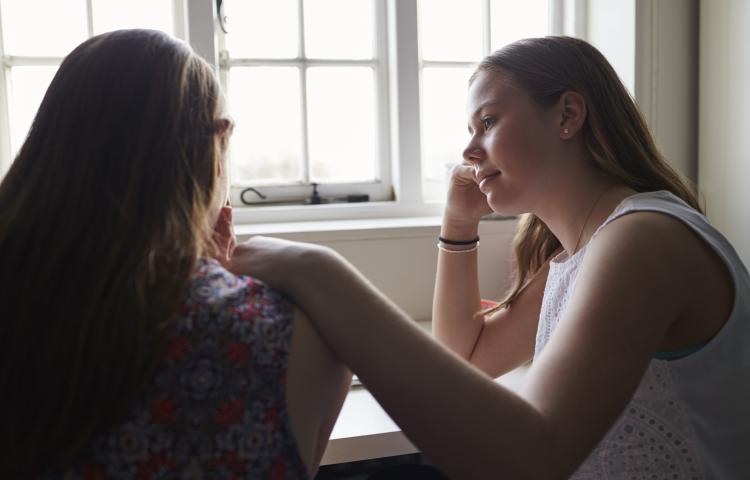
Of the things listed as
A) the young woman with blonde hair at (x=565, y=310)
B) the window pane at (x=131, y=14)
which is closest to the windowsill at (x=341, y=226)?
the young woman with blonde hair at (x=565, y=310)

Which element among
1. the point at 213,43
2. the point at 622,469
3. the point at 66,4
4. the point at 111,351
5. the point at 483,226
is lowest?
the point at 622,469

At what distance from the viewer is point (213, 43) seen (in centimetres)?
186

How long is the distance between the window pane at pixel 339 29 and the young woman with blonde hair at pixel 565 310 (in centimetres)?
83

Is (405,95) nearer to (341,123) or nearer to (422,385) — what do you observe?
(341,123)

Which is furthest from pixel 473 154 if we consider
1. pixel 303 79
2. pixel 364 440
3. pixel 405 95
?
pixel 303 79

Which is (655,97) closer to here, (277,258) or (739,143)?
(739,143)

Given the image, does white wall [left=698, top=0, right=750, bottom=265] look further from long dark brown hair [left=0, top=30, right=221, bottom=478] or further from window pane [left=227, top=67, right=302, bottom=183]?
long dark brown hair [left=0, top=30, right=221, bottom=478]

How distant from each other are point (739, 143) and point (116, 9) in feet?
5.78

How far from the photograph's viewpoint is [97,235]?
639 mm

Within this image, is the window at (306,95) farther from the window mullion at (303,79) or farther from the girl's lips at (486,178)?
the girl's lips at (486,178)

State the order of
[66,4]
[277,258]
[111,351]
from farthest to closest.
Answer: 1. [66,4]
2. [277,258]
3. [111,351]

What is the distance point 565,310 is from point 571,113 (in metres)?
0.35

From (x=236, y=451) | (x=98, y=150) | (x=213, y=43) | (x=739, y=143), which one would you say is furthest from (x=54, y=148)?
(x=739, y=143)

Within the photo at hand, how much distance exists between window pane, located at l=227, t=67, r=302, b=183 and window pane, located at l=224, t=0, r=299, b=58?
Result: 0.17 ft
